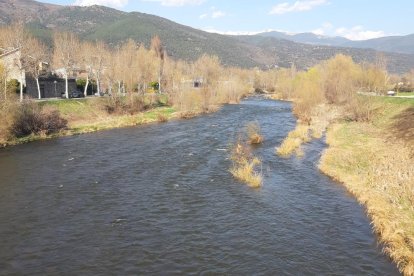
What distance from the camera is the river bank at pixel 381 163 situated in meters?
18.3

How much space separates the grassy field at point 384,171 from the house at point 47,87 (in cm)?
5332

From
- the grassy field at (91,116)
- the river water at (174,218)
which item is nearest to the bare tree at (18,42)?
the grassy field at (91,116)

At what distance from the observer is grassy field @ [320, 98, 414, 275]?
17.9 metres

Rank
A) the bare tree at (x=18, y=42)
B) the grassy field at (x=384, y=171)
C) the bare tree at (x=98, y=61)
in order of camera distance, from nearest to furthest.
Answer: the grassy field at (x=384, y=171), the bare tree at (x=18, y=42), the bare tree at (x=98, y=61)

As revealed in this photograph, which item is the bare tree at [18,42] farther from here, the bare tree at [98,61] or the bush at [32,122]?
the bare tree at [98,61]

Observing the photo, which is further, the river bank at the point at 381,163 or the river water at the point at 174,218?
the river bank at the point at 381,163

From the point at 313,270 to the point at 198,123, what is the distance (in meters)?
48.0

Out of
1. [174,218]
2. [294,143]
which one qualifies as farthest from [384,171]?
[294,143]

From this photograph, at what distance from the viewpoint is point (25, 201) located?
982 inches

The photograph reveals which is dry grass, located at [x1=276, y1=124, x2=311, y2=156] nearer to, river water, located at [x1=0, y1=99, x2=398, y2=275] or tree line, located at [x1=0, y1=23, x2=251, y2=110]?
river water, located at [x1=0, y1=99, x2=398, y2=275]

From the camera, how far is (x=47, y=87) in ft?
252

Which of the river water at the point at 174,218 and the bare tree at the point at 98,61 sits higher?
the bare tree at the point at 98,61

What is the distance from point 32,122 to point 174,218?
110 ft

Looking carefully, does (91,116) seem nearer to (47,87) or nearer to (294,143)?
(47,87)
